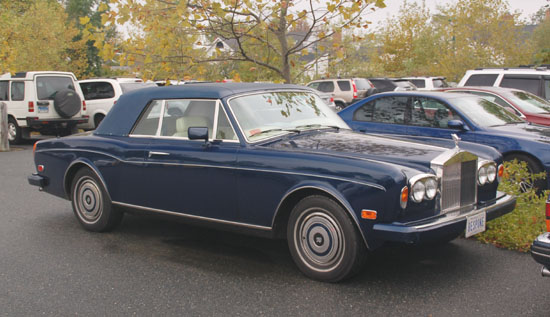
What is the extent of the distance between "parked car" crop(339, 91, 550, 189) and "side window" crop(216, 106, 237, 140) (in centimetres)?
332

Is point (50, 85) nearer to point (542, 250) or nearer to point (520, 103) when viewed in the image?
point (520, 103)

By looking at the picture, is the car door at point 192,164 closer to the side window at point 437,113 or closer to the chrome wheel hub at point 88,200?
the chrome wheel hub at point 88,200

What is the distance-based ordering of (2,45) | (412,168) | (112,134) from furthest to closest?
(2,45) < (112,134) < (412,168)

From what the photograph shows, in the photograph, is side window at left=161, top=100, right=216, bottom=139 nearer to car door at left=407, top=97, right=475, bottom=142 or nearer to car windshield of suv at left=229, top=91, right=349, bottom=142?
car windshield of suv at left=229, top=91, right=349, bottom=142

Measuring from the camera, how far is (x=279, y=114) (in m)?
5.92

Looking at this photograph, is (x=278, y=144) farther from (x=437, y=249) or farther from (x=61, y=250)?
(x=61, y=250)

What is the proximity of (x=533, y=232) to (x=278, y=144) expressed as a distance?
280 cm

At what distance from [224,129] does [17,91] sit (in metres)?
13.5

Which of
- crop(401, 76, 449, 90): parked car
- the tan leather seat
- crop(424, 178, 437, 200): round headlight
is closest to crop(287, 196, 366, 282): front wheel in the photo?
crop(424, 178, 437, 200): round headlight

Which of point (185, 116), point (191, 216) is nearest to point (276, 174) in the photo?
point (191, 216)

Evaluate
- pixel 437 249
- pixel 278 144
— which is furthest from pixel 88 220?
pixel 437 249

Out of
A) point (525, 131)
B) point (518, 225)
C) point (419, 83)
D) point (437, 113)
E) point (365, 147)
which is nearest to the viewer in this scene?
point (365, 147)

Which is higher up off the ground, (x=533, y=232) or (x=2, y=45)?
(x=2, y=45)

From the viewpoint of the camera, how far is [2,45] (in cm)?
1772
